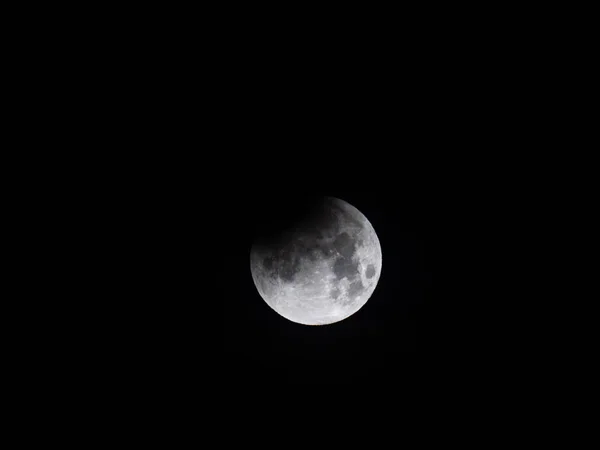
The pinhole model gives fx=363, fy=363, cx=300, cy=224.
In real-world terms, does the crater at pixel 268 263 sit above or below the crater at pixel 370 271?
below

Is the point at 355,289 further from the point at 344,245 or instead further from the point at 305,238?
the point at 305,238

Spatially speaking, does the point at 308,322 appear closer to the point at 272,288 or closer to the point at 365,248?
the point at 272,288

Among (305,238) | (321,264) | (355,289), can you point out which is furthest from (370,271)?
(305,238)

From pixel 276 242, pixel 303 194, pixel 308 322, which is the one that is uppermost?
pixel 303 194

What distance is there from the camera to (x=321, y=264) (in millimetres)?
2828

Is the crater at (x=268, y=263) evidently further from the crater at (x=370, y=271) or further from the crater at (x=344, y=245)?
the crater at (x=370, y=271)

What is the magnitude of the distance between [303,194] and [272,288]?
0.84m

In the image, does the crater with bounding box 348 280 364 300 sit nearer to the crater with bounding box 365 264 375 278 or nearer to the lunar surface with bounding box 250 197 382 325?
the lunar surface with bounding box 250 197 382 325

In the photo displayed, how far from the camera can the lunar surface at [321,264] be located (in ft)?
9.34

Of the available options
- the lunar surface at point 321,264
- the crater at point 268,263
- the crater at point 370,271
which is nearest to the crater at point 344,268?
the lunar surface at point 321,264

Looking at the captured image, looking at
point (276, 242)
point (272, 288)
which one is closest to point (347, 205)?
point (276, 242)

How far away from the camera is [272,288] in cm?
306

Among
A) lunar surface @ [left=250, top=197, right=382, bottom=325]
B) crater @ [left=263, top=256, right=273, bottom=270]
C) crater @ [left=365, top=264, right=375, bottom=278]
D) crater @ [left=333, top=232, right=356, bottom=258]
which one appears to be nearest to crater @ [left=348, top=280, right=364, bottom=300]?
lunar surface @ [left=250, top=197, right=382, bottom=325]

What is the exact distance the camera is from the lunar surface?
2.85 metres
